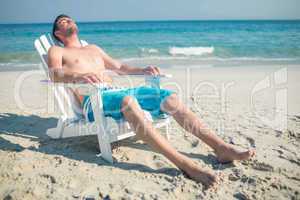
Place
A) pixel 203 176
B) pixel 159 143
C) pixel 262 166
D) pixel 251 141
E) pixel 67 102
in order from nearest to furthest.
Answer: pixel 203 176 → pixel 159 143 → pixel 262 166 → pixel 67 102 → pixel 251 141

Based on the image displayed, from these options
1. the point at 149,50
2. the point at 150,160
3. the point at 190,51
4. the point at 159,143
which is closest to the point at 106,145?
the point at 150,160

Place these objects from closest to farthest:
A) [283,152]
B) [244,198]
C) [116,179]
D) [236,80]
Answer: [244,198]
[116,179]
[283,152]
[236,80]

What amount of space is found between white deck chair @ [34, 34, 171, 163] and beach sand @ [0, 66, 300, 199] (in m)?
0.14

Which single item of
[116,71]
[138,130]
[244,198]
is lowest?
[244,198]

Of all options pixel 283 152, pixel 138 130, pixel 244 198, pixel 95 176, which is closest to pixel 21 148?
pixel 95 176

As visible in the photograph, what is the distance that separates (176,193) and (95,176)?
66 cm

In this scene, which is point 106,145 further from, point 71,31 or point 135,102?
point 71,31

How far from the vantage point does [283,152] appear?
9.82 ft

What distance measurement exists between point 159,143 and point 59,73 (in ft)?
4.05

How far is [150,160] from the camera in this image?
9.20 feet

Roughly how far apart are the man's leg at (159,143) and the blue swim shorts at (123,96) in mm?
106

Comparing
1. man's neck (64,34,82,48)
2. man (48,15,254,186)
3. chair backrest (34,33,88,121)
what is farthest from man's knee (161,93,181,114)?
man's neck (64,34,82,48)

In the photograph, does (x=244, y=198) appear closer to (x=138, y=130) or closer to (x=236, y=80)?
(x=138, y=130)

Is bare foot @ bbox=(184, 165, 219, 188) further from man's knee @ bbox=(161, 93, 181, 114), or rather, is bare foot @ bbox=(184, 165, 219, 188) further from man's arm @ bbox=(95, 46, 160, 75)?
man's arm @ bbox=(95, 46, 160, 75)
